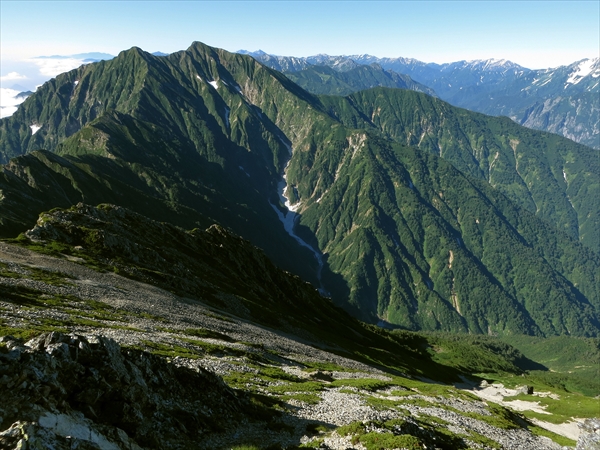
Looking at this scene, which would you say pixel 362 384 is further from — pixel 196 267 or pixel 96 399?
pixel 196 267

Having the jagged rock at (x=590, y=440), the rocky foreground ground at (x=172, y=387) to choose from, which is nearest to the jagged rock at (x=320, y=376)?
the rocky foreground ground at (x=172, y=387)

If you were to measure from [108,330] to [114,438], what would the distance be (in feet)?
109

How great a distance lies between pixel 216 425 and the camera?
104ft

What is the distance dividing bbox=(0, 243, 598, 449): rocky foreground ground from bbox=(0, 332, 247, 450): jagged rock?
81 mm

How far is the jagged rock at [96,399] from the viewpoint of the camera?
19703 millimetres

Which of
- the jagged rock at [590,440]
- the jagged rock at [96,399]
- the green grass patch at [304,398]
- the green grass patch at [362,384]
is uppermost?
the jagged rock at [96,399]

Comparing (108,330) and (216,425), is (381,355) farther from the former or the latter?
(216,425)

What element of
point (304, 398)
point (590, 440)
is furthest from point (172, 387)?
point (590, 440)

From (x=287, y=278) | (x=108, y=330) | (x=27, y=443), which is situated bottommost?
(x=287, y=278)

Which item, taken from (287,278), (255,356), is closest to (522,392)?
(287,278)

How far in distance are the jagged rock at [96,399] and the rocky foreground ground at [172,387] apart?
0.08 metres

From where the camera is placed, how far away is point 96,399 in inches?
971

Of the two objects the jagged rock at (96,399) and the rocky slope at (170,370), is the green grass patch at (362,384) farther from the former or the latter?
the jagged rock at (96,399)

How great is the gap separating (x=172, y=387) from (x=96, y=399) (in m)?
9.06
